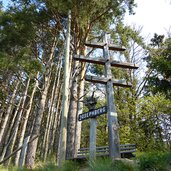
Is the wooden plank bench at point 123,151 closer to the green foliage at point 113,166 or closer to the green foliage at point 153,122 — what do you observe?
the green foliage at point 113,166

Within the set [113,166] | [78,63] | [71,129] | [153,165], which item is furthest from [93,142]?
[78,63]

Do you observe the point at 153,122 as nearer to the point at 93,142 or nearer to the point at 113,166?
the point at 93,142

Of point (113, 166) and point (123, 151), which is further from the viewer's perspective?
point (123, 151)

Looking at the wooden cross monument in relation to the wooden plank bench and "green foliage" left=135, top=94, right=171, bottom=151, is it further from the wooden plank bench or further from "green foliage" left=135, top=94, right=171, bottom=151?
"green foliage" left=135, top=94, right=171, bottom=151

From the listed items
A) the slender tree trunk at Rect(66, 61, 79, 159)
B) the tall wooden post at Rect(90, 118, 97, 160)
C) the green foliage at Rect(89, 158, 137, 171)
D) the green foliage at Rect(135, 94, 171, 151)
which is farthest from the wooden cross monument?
the green foliage at Rect(135, 94, 171, 151)

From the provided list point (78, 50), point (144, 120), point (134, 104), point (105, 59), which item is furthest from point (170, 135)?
point (105, 59)

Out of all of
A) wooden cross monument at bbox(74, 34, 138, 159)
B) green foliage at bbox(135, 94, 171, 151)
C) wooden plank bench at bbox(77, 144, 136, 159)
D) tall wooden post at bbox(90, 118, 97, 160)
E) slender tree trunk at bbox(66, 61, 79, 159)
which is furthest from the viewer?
green foliage at bbox(135, 94, 171, 151)

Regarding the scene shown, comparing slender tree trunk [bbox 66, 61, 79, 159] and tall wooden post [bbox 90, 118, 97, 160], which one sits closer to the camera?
tall wooden post [bbox 90, 118, 97, 160]

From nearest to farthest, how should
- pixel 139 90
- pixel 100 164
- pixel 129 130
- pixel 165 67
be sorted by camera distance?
pixel 100 164, pixel 165 67, pixel 129 130, pixel 139 90

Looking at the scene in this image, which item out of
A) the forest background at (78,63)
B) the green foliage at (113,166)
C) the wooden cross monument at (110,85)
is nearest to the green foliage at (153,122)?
the forest background at (78,63)

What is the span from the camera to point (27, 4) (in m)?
9.05

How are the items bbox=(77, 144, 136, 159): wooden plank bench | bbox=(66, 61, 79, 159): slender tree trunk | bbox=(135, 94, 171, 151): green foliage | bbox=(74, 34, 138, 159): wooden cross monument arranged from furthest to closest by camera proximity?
bbox=(135, 94, 171, 151): green foliage
bbox=(66, 61, 79, 159): slender tree trunk
bbox=(77, 144, 136, 159): wooden plank bench
bbox=(74, 34, 138, 159): wooden cross monument

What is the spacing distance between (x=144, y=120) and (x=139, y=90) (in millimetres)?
2971

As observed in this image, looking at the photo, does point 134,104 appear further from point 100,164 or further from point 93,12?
point 100,164
